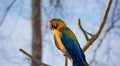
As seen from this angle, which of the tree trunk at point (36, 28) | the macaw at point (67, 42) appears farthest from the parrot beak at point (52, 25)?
→ the tree trunk at point (36, 28)

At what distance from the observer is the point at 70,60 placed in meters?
1.53

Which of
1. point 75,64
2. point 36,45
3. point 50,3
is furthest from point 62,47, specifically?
point 36,45

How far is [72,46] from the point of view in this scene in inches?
62.2

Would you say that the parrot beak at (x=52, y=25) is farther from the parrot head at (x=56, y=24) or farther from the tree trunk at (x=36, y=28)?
the tree trunk at (x=36, y=28)

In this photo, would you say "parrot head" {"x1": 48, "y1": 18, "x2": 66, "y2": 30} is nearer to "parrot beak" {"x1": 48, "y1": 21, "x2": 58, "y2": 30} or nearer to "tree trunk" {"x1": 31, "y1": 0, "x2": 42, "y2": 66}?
"parrot beak" {"x1": 48, "y1": 21, "x2": 58, "y2": 30}

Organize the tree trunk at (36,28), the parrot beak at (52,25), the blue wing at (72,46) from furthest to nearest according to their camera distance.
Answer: the tree trunk at (36,28), the parrot beak at (52,25), the blue wing at (72,46)

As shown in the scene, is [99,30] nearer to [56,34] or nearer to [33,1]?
[56,34]

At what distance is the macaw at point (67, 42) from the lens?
4.81ft

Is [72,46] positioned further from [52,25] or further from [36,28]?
[36,28]

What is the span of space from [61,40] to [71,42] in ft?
0.20

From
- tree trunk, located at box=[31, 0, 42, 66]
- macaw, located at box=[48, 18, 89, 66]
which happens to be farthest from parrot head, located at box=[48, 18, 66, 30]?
tree trunk, located at box=[31, 0, 42, 66]

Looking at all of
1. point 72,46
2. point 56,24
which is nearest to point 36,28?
point 56,24

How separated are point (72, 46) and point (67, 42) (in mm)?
50

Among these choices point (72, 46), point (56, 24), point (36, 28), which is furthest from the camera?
point (36, 28)
